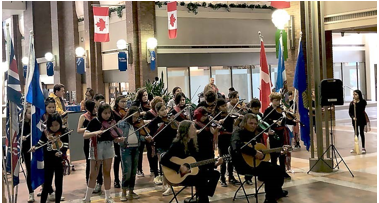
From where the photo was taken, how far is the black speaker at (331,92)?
31.4 feet

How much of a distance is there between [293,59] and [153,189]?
11166 millimetres

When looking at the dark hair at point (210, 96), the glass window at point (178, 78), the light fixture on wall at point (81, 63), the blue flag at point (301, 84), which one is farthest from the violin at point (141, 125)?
the light fixture on wall at point (81, 63)

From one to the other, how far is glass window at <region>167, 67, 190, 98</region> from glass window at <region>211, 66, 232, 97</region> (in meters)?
1.53

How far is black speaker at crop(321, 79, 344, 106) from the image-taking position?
9.58 meters

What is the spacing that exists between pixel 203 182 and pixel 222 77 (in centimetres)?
1656

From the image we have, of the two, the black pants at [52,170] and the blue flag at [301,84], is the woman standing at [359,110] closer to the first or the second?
the blue flag at [301,84]

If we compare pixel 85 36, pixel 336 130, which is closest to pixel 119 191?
pixel 336 130

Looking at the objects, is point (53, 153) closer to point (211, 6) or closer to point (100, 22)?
point (100, 22)

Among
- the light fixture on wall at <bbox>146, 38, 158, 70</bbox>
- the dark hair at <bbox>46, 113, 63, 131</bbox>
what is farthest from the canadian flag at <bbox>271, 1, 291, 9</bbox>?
the dark hair at <bbox>46, 113, 63, 131</bbox>

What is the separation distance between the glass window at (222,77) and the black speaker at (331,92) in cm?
1326

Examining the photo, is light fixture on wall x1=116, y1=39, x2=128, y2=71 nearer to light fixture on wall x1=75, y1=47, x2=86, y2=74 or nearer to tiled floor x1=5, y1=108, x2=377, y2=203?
light fixture on wall x1=75, y1=47, x2=86, y2=74

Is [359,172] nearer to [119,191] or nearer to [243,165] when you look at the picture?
[243,165]

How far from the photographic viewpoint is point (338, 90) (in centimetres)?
961

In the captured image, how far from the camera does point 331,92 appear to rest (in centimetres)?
962
